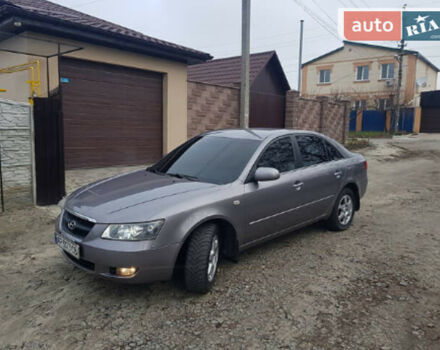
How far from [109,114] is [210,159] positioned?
18.8ft

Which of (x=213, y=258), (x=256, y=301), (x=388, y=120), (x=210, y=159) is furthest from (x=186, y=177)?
(x=388, y=120)

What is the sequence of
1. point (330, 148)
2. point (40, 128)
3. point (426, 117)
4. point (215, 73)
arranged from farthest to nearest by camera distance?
point (426, 117) < point (215, 73) < point (40, 128) < point (330, 148)

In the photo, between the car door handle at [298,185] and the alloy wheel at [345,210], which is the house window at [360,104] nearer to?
the alloy wheel at [345,210]

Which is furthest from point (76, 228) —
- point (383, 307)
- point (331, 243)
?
point (331, 243)

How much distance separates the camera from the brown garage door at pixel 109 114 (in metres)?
8.48

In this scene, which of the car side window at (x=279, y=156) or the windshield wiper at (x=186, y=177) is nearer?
the windshield wiper at (x=186, y=177)

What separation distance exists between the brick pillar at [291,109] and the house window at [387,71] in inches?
920

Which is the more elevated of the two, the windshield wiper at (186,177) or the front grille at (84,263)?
the windshield wiper at (186,177)

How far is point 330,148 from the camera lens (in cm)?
536

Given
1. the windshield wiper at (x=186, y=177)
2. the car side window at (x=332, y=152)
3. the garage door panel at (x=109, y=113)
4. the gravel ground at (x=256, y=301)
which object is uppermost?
the garage door panel at (x=109, y=113)

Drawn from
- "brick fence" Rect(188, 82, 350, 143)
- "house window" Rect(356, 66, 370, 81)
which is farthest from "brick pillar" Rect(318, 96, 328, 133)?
"house window" Rect(356, 66, 370, 81)

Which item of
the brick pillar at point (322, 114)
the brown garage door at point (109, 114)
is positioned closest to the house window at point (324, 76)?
the brick pillar at point (322, 114)

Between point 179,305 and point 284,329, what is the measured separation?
2.95 feet

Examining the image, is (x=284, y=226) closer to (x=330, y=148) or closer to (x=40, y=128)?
(x=330, y=148)
